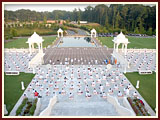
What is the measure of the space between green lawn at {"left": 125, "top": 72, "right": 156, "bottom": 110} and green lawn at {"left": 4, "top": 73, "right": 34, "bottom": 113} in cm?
1216

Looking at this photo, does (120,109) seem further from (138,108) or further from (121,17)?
(121,17)

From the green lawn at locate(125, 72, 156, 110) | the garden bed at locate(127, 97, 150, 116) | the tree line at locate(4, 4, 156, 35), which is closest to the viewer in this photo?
the garden bed at locate(127, 97, 150, 116)

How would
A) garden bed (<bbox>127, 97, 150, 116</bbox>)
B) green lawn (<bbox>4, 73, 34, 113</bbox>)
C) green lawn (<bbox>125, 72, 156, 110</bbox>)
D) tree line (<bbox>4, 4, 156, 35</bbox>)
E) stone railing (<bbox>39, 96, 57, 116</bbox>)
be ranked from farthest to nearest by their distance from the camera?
tree line (<bbox>4, 4, 156, 35</bbox>), green lawn (<bbox>125, 72, 156, 110</bbox>), green lawn (<bbox>4, 73, 34, 113</bbox>), garden bed (<bbox>127, 97, 150, 116</bbox>), stone railing (<bbox>39, 96, 57, 116</bbox>)

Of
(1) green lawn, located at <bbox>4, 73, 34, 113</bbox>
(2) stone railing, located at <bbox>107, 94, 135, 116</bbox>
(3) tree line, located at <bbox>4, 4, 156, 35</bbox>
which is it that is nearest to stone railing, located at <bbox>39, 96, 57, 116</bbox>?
(1) green lawn, located at <bbox>4, 73, 34, 113</bbox>

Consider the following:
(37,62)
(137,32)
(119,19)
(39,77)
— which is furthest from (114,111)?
(119,19)

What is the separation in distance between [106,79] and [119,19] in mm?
55129

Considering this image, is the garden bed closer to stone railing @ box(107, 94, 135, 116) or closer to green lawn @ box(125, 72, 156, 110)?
stone railing @ box(107, 94, 135, 116)

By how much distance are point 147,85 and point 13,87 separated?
582 inches

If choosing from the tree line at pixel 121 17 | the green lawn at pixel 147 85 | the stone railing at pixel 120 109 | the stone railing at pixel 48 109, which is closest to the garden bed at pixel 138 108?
the stone railing at pixel 120 109

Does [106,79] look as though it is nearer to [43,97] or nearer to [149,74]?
[149,74]

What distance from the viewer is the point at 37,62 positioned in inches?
915

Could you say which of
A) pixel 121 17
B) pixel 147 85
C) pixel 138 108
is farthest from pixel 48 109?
pixel 121 17

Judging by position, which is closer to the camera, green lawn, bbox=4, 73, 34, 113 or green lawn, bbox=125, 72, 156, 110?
green lawn, bbox=4, 73, 34, 113

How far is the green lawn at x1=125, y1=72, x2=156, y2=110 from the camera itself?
47.1ft
